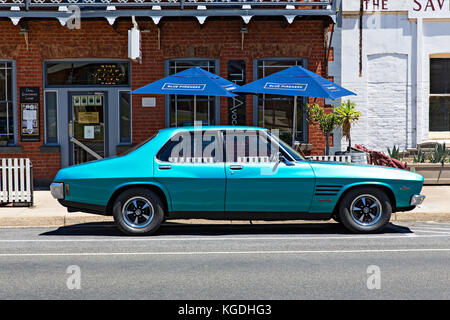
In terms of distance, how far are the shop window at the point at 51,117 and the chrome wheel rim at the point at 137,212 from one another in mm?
6786

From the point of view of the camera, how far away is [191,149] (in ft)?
30.8

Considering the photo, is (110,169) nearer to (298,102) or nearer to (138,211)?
(138,211)

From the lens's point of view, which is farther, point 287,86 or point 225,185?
point 287,86

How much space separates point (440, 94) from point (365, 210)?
7775 millimetres

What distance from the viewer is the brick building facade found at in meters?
15.1

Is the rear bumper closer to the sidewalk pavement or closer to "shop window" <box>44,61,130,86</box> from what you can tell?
the sidewalk pavement

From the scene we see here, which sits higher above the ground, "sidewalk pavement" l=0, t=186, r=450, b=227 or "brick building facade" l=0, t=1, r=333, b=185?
→ "brick building facade" l=0, t=1, r=333, b=185

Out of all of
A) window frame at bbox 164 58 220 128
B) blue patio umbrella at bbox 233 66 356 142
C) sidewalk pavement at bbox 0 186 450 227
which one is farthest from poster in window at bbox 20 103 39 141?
blue patio umbrella at bbox 233 66 356 142

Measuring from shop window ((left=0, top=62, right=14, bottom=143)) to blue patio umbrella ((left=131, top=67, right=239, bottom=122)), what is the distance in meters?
4.38

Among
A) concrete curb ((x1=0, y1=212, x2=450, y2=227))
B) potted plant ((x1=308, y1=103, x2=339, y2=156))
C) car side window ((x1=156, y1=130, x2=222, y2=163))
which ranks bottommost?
concrete curb ((x1=0, y1=212, x2=450, y2=227))

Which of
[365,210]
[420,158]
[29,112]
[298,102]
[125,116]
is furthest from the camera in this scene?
[298,102]

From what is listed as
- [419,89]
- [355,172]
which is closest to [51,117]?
[355,172]

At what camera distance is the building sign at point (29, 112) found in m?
15.2

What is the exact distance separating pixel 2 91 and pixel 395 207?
10.0m
